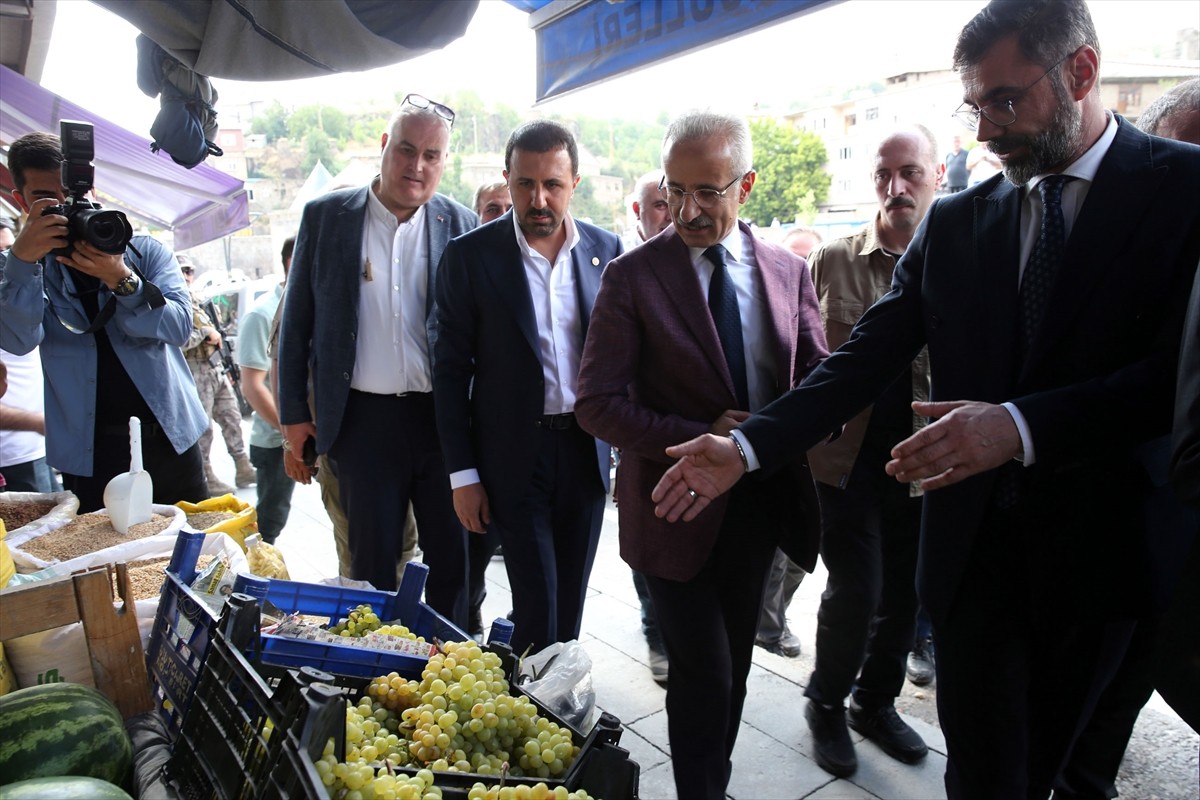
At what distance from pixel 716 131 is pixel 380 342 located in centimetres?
152

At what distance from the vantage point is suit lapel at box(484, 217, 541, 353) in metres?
2.74

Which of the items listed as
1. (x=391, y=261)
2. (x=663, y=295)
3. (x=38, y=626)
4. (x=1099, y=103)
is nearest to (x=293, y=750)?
(x=38, y=626)

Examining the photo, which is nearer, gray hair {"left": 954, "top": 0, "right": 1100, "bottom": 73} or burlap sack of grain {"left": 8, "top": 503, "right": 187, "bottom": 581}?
gray hair {"left": 954, "top": 0, "right": 1100, "bottom": 73}

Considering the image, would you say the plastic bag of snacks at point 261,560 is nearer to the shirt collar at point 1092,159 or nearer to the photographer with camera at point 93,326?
the photographer with camera at point 93,326

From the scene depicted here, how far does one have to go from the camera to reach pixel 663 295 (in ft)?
7.39

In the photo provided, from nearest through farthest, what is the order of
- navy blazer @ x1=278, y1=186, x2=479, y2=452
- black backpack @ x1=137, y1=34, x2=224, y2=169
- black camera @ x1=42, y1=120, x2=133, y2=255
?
black camera @ x1=42, y1=120, x2=133, y2=255 < black backpack @ x1=137, y1=34, x2=224, y2=169 < navy blazer @ x1=278, y1=186, x2=479, y2=452

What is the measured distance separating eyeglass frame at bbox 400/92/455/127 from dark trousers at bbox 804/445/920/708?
1.98 meters

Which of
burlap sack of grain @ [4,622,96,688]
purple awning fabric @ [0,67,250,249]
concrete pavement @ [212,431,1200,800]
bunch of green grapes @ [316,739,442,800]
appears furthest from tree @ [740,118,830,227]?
bunch of green grapes @ [316,739,442,800]

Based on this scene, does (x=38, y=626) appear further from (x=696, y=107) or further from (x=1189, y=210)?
(x=1189, y=210)

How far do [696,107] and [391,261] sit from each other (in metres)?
1.40

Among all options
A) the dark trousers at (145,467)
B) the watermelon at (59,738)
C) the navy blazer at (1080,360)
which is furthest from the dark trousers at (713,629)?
the dark trousers at (145,467)

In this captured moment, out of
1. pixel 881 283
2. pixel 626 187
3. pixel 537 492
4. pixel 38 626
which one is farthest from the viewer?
pixel 626 187

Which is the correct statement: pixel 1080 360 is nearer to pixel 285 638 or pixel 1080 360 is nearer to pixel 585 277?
pixel 585 277

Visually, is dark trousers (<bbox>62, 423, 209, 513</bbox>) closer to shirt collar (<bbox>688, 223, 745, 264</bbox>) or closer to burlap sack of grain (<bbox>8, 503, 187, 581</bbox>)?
burlap sack of grain (<bbox>8, 503, 187, 581</bbox>)
